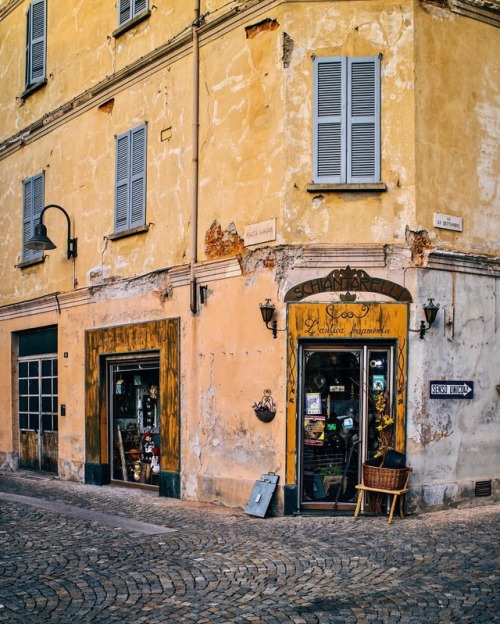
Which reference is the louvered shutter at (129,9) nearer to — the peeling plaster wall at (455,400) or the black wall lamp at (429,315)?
the peeling plaster wall at (455,400)

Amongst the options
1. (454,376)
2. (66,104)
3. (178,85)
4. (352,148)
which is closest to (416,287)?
(454,376)

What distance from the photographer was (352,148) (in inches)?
435

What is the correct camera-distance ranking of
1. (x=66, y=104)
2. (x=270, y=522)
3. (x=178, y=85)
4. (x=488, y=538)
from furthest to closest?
(x=66, y=104), (x=178, y=85), (x=270, y=522), (x=488, y=538)

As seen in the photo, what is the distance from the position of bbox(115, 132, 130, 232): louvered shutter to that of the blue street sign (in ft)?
19.8

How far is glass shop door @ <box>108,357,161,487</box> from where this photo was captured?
1323cm

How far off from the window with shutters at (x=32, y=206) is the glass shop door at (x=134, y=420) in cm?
368

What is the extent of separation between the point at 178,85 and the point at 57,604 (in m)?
8.67

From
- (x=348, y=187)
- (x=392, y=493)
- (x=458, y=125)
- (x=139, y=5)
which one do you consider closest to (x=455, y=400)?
(x=392, y=493)

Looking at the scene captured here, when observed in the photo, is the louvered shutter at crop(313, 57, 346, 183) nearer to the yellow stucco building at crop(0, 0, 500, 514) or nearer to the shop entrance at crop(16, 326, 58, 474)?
the yellow stucco building at crop(0, 0, 500, 514)

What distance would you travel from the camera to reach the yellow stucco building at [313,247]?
35.4 feet

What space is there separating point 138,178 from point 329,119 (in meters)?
3.89

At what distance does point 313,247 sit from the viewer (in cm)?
1082

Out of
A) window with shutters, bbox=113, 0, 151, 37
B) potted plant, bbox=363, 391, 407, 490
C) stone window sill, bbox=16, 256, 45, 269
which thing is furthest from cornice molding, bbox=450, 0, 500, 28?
stone window sill, bbox=16, 256, 45, 269

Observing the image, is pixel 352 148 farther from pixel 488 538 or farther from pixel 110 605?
pixel 110 605
